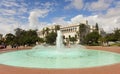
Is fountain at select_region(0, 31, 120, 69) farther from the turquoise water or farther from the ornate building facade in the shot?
the ornate building facade

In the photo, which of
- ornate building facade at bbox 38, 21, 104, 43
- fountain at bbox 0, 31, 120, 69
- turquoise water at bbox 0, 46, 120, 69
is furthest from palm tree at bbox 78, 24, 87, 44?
turquoise water at bbox 0, 46, 120, 69

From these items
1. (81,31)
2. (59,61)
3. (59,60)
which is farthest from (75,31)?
(59,61)

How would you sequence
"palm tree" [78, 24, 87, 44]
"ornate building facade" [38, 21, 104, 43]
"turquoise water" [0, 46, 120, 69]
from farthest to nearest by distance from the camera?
1. "ornate building facade" [38, 21, 104, 43]
2. "palm tree" [78, 24, 87, 44]
3. "turquoise water" [0, 46, 120, 69]

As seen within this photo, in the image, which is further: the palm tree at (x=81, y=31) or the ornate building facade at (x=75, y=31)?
the ornate building facade at (x=75, y=31)

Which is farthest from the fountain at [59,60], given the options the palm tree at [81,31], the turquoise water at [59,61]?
the palm tree at [81,31]

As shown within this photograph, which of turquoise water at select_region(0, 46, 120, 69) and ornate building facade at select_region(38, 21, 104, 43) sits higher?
ornate building facade at select_region(38, 21, 104, 43)

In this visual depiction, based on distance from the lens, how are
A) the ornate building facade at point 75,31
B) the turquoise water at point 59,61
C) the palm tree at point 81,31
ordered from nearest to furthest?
the turquoise water at point 59,61 < the palm tree at point 81,31 < the ornate building facade at point 75,31

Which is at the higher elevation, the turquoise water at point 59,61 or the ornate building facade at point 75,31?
the ornate building facade at point 75,31

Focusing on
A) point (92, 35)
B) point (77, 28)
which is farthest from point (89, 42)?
point (77, 28)

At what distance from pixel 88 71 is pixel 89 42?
5030cm

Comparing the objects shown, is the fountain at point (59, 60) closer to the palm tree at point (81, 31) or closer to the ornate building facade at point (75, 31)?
the palm tree at point (81, 31)

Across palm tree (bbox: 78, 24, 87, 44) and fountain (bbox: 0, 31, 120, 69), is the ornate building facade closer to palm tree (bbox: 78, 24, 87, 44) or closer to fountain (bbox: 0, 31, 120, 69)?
palm tree (bbox: 78, 24, 87, 44)

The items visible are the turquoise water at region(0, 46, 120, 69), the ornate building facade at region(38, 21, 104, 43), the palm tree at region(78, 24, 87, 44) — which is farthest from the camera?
the ornate building facade at region(38, 21, 104, 43)

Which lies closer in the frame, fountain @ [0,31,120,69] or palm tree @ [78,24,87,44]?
fountain @ [0,31,120,69]
